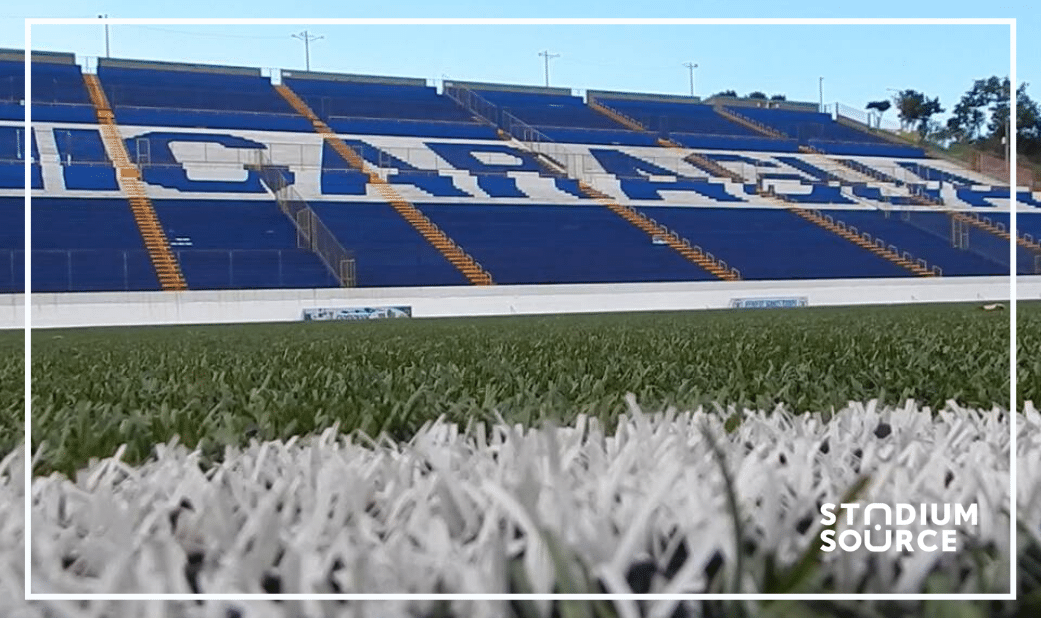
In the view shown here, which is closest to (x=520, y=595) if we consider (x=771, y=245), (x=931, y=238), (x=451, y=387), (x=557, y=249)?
(x=451, y=387)

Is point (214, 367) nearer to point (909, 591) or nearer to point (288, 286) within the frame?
point (909, 591)

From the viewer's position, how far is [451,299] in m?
11.1

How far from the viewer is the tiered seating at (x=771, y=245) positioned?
7.87 metres

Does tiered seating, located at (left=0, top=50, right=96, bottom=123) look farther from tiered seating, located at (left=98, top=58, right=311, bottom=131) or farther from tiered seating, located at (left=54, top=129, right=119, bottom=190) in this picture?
tiered seating, located at (left=54, top=129, right=119, bottom=190)

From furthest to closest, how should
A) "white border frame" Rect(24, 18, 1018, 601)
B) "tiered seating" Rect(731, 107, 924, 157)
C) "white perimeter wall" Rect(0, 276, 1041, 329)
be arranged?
"white perimeter wall" Rect(0, 276, 1041, 329) < "tiered seating" Rect(731, 107, 924, 157) < "white border frame" Rect(24, 18, 1018, 601)

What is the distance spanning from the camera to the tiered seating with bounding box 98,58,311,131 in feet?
7.47

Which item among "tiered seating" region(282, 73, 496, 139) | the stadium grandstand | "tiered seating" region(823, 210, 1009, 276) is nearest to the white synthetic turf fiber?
"tiered seating" region(823, 210, 1009, 276)

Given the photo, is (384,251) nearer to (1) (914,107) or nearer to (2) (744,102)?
(2) (744,102)

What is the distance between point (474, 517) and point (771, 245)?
10.8 meters

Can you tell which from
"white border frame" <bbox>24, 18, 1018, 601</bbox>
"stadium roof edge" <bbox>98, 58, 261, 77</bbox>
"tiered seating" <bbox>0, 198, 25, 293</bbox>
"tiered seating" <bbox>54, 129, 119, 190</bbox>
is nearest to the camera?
"white border frame" <bbox>24, 18, 1018, 601</bbox>

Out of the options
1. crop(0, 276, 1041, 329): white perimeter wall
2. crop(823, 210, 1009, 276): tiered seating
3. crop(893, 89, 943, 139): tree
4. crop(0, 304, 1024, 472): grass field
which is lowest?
crop(0, 276, 1041, 329): white perimeter wall

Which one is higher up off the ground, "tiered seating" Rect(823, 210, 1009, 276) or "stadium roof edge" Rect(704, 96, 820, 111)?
"stadium roof edge" Rect(704, 96, 820, 111)

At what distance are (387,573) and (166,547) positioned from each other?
0.39 ft

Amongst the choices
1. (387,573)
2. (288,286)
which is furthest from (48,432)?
(288,286)
